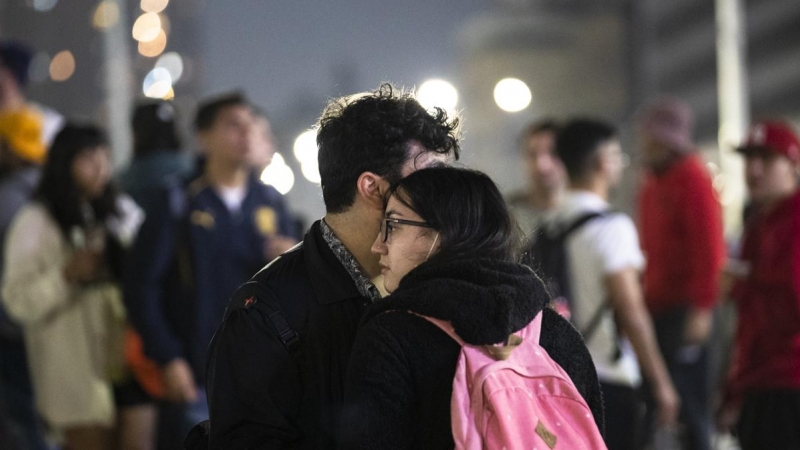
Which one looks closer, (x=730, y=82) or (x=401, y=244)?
(x=401, y=244)

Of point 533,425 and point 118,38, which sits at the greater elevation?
point 118,38

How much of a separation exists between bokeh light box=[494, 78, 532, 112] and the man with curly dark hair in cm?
1000

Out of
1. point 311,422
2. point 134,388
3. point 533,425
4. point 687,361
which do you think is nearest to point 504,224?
point 533,425

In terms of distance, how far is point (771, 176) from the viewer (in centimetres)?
618

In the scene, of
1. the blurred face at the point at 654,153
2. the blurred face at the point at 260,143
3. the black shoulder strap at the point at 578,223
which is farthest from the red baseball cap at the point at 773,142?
the blurred face at the point at 260,143

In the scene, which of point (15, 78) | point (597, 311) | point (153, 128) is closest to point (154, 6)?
point (15, 78)

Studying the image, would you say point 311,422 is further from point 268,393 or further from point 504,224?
point 504,224

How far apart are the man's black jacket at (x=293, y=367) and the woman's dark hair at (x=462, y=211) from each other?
25 cm

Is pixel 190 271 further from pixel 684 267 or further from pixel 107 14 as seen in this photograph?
pixel 107 14

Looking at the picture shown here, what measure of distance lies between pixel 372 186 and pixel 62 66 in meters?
20.1

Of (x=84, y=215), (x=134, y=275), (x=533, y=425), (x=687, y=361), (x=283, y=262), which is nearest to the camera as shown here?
(x=533, y=425)

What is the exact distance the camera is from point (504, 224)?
2.89 metres

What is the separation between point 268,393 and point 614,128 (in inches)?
168

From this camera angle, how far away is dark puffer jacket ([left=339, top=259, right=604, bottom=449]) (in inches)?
104
